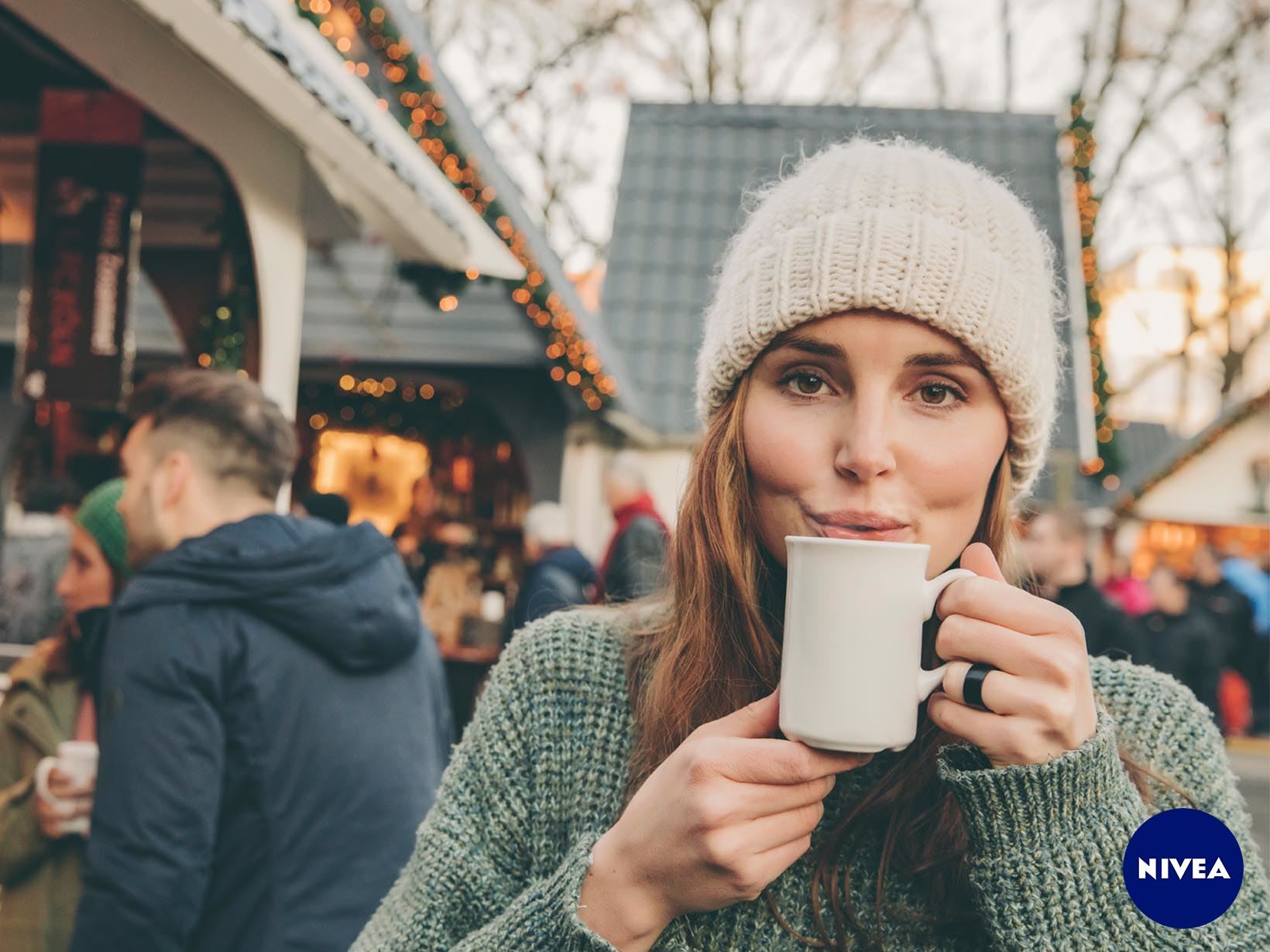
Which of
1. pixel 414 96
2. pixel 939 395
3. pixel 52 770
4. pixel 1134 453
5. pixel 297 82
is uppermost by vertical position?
pixel 1134 453

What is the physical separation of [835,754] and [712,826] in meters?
0.13

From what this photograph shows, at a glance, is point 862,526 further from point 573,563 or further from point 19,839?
point 573,563

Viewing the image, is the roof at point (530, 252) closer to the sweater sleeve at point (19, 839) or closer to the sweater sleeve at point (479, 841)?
the sweater sleeve at point (19, 839)

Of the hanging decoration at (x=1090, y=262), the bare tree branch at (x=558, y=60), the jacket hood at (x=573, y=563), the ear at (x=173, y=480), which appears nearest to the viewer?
the ear at (x=173, y=480)

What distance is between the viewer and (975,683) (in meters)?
0.96

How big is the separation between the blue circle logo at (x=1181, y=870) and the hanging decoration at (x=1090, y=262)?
8.65 m

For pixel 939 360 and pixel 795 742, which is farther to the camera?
pixel 939 360

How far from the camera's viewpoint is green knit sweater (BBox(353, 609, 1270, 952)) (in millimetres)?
1033

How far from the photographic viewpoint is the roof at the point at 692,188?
32.3 feet

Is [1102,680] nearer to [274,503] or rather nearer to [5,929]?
[274,503]

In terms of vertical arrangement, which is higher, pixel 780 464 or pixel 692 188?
pixel 692 188

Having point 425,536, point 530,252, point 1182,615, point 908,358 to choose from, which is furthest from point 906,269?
point 425,536

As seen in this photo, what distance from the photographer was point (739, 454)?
129 centimetres

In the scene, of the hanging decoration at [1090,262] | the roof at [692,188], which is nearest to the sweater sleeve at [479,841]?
the roof at [692,188]
